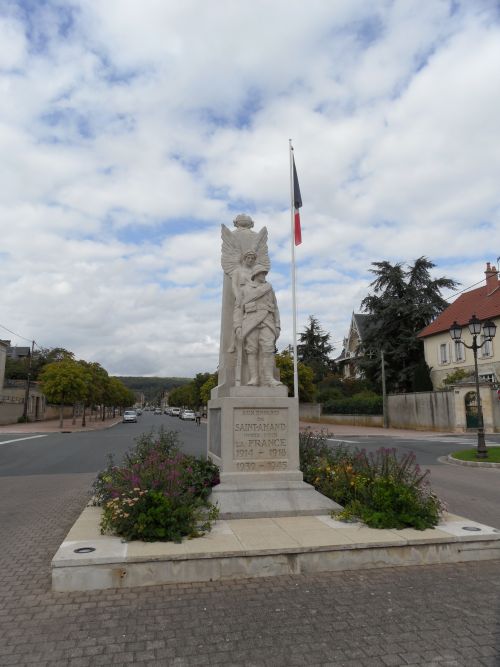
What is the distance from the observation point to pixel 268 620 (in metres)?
4.12

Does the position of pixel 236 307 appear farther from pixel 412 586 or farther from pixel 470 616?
pixel 470 616

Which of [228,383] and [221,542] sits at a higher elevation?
[228,383]

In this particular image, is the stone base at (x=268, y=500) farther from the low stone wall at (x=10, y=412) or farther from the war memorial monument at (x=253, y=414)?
the low stone wall at (x=10, y=412)

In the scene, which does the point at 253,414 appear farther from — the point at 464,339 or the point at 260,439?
the point at 464,339

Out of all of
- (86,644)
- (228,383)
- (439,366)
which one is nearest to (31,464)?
(228,383)

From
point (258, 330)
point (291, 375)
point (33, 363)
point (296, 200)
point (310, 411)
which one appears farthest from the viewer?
point (33, 363)

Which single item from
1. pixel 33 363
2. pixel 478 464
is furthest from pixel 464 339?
pixel 33 363

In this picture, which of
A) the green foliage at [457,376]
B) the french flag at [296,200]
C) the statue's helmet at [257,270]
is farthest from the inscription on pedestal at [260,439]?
the green foliage at [457,376]

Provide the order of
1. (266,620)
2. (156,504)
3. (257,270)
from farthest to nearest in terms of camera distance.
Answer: (257,270)
(156,504)
(266,620)

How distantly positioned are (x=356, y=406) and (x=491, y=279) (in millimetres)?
15329

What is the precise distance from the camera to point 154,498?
18.8 feet

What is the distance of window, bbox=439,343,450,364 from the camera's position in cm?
4109

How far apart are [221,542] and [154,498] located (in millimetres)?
919

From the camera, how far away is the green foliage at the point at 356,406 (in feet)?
140
